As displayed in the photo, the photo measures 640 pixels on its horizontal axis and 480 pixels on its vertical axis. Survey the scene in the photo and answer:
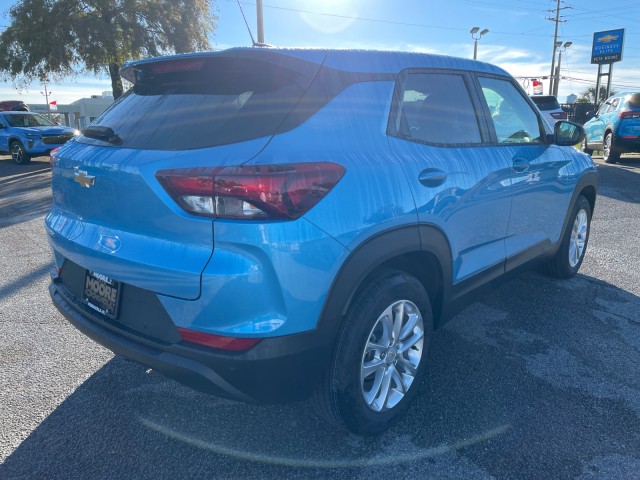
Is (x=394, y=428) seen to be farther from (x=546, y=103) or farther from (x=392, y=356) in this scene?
(x=546, y=103)

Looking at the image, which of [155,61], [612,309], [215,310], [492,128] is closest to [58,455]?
[215,310]

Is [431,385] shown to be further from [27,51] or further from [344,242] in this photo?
[27,51]

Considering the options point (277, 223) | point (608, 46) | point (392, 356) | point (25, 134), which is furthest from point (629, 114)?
point (608, 46)

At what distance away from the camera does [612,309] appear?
3.99 meters

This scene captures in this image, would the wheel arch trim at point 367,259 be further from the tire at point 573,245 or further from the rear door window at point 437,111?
the tire at point 573,245

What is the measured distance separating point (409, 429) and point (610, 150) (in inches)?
503

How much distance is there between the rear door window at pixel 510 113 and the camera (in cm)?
330

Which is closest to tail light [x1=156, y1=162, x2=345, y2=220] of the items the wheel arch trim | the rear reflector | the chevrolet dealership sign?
the wheel arch trim

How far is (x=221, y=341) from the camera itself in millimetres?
1937

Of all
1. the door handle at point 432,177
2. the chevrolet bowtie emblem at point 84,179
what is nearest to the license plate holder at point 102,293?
the chevrolet bowtie emblem at point 84,179

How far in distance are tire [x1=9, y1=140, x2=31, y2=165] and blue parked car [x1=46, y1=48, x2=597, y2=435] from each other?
15111 millimetres

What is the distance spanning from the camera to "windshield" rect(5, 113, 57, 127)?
16.0 metres

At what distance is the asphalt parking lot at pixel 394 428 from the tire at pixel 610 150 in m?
10.4

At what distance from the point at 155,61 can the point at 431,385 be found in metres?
2.26
